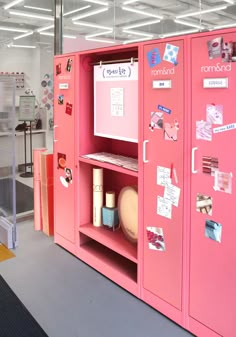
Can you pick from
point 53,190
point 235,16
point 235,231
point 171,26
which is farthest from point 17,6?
point 235,231

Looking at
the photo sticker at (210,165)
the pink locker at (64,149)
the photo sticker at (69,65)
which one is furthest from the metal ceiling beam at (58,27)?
the photo sticker at (210,165)

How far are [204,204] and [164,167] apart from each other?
0.38 metres

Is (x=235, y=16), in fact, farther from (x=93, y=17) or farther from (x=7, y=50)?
(x=7, y=50)

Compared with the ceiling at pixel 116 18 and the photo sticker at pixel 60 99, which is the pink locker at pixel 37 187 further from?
the ceiling at pixel 116 18

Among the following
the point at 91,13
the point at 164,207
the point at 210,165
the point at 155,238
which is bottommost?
the point at 155,238

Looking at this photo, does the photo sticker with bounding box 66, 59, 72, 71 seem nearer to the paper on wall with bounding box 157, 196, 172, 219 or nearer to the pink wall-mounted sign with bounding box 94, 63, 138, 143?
the pink wall-mounted sign with bounding box 94, 63, 138, 143

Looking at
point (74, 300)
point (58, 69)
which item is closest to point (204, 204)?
point (74, 300)

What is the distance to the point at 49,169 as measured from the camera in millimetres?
3889

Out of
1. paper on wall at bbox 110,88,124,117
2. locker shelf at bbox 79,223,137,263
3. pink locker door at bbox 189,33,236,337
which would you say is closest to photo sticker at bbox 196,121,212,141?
pink locker door at bbox 189,33,236,337

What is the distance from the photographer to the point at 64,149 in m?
3.46

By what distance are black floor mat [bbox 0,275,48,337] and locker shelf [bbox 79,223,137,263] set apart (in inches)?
32.1

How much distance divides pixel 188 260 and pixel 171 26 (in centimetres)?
730

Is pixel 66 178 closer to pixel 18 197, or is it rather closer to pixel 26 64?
pixel 18 197

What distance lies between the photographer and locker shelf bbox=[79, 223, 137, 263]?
2850mm
